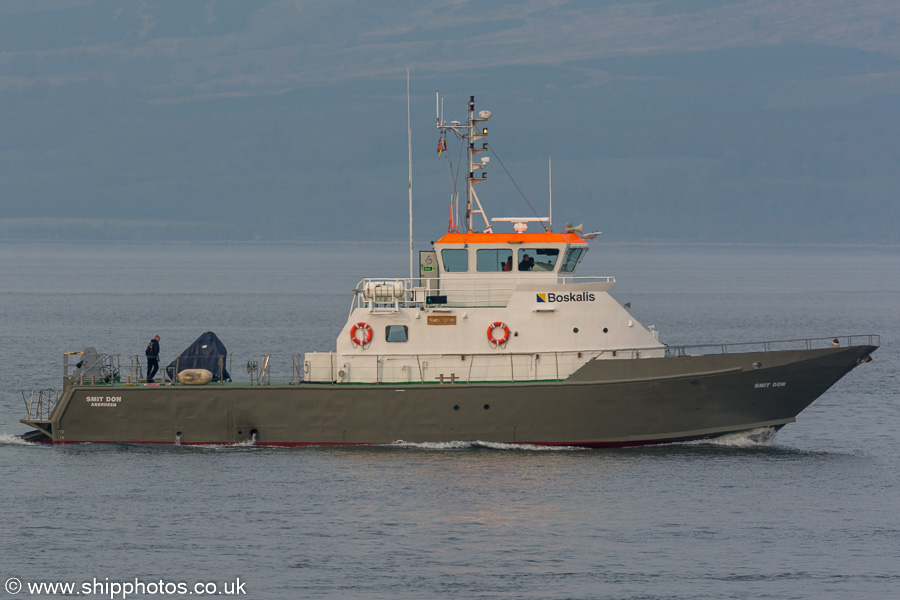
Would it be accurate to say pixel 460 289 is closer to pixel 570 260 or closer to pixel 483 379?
pixel 483 379

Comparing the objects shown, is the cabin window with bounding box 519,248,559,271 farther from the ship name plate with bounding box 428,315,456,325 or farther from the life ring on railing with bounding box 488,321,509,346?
the ship name plate with bounding box 428,315,456,325

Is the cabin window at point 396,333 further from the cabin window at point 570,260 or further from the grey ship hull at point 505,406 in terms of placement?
the cabin window at point 570,260

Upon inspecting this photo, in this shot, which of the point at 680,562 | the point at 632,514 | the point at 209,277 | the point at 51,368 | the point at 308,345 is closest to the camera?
the point at 680,562

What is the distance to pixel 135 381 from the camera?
29.1 meters

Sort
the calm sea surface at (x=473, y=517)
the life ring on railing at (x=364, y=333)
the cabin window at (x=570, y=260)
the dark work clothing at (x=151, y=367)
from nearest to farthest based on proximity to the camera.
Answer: the calm sea surface at (x=473, y=517) → the life ring on railing at (x=364, y=333) → the cabin window at (x=570, y=260) → the dark work clothing at (x=151, y=367)

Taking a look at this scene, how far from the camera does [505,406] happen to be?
26.8 m

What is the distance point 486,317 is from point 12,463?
1084 centimetres

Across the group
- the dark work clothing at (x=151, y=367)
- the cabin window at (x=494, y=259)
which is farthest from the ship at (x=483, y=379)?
the dark work clothing at (x=151, y=367)

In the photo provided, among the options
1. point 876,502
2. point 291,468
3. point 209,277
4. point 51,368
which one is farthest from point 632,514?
point 209,277

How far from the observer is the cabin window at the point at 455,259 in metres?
27.9

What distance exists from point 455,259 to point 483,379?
279cm

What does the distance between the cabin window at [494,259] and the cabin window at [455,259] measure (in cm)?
27

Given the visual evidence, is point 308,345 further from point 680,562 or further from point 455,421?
point 680,562

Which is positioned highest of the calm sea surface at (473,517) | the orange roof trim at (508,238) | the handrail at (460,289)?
the orange roof trim at (508,238)
